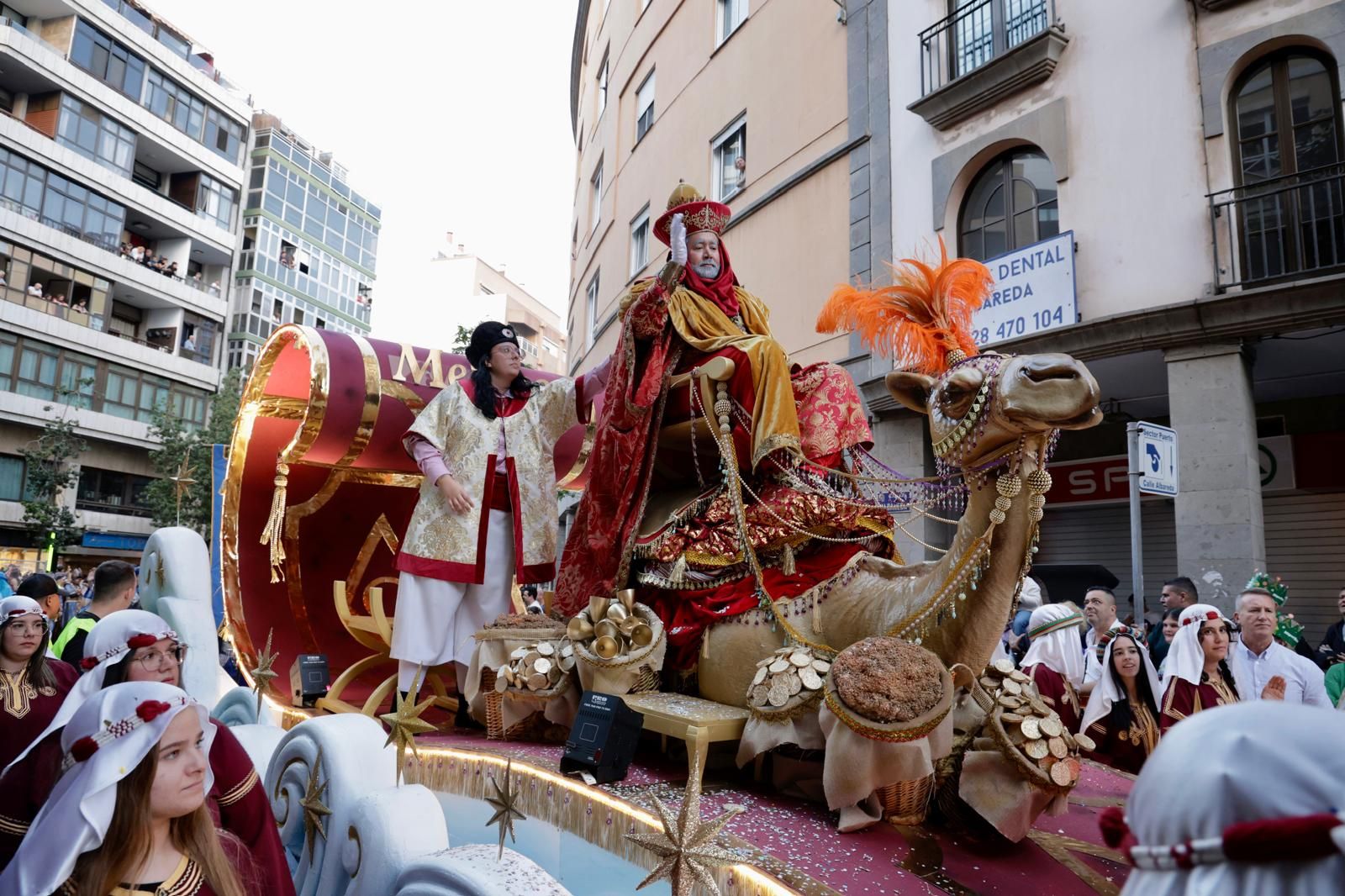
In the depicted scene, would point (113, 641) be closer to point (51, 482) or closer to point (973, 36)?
point (973, 36)

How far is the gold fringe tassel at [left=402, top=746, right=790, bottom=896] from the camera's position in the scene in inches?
77.8

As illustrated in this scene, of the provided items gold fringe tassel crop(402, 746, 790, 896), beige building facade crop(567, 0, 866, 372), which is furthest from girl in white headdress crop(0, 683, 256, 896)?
beige building facade crop(567, 0, 866, 372)

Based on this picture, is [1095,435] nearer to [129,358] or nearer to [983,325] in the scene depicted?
[983,325]

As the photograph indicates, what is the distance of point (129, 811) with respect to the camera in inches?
68.1

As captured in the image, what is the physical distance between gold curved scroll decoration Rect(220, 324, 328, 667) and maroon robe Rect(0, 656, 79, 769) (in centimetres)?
110

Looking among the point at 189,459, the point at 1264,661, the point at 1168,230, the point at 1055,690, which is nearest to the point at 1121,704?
the point at 1055,690

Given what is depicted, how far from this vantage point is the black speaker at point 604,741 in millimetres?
2529

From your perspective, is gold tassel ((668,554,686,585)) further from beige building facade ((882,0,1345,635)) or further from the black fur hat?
beige building facade ((882,0,1345,635))

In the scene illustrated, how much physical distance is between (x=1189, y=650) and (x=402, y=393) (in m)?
3.89

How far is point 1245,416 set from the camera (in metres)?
7.13

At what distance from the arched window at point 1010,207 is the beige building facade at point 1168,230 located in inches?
0.8

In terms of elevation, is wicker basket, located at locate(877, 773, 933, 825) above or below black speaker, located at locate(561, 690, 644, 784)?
below

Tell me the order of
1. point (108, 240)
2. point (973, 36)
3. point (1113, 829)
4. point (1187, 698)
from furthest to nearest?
1. point (108, 240)
2. point (973, 36)
3. point (1187, 698)
4. point (1113, 829)

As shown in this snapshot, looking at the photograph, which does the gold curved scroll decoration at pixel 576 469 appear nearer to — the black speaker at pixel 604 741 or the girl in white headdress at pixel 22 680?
the black speaker at pixel 604 741
